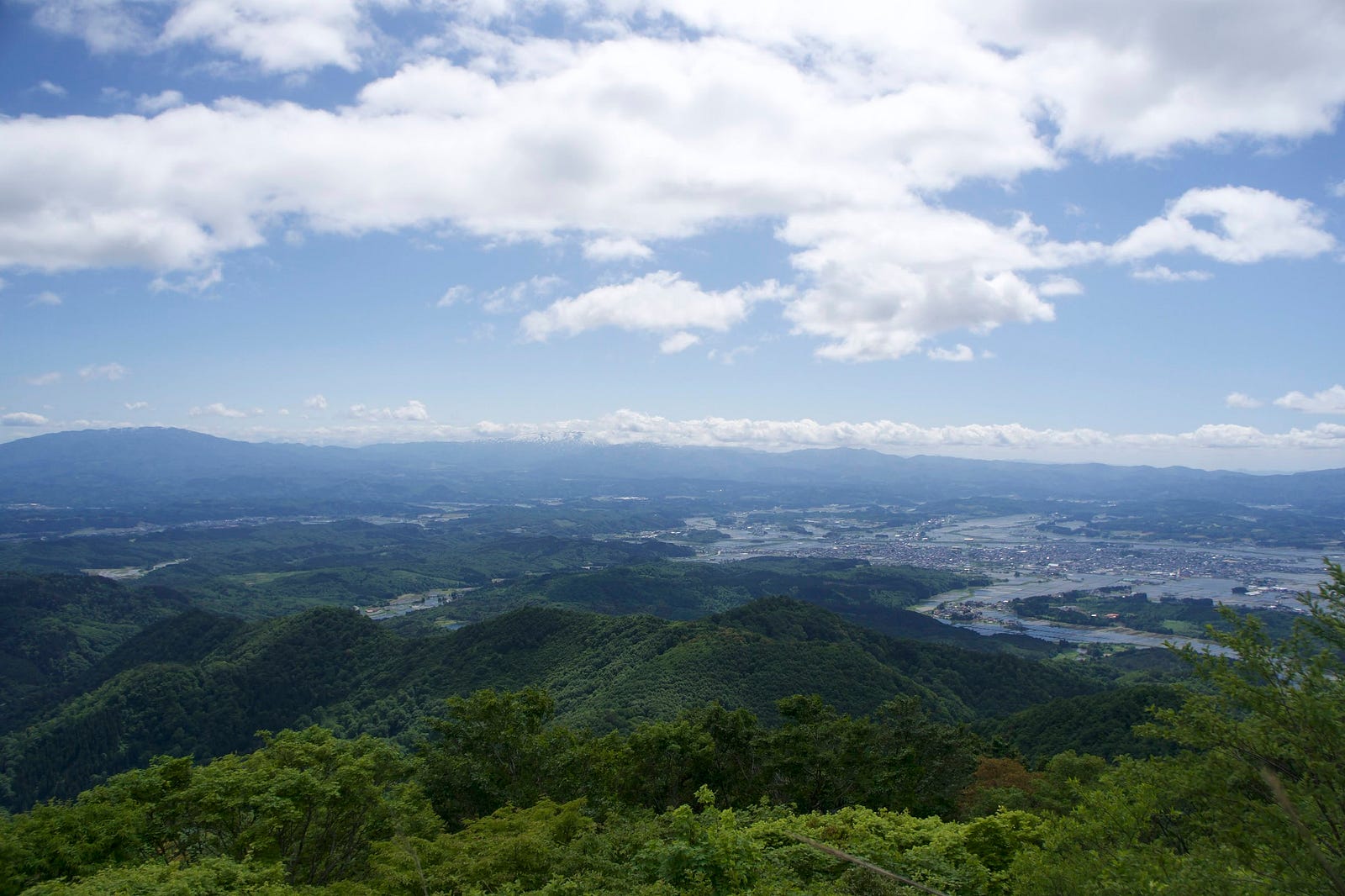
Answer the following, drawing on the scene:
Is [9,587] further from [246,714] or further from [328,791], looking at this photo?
[328,791]

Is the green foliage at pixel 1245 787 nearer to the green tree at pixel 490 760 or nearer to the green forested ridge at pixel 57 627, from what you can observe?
the green tree at pixel 490 760

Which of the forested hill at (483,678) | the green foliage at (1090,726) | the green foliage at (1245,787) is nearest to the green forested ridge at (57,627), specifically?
the forested hill at (483,678)

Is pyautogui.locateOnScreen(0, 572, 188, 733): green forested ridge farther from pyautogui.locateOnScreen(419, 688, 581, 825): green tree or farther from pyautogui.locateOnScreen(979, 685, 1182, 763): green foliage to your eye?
pyautogui.locateOnScreen(979, 685, 1182, 763): green foliage

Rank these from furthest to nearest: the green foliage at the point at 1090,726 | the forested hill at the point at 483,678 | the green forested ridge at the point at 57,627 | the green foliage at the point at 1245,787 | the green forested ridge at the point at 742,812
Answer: the green forested ridge at the point at 57,627 < the forested hill at the point at 483,678 < the green foliage at the point at 1090,726 < the green forested ridge at the point at 742,812 < the green foliage at the point at 1245,787

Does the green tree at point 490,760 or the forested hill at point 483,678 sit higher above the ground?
the green tree at point 490,760

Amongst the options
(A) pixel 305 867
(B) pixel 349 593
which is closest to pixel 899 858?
(A) pixel 305 867

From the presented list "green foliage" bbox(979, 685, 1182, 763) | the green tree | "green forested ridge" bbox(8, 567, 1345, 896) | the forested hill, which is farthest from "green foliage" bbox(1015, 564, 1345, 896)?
the forested hill

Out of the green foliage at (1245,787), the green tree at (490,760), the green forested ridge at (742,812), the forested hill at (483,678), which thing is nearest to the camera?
the green foliage at (1245,787)

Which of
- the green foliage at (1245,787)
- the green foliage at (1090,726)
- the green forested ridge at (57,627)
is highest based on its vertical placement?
the green foliage at (1245,787)

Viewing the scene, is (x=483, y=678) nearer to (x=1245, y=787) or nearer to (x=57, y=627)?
(x=1245, y=787)

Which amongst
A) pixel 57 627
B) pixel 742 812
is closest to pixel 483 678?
pixel 742 812
